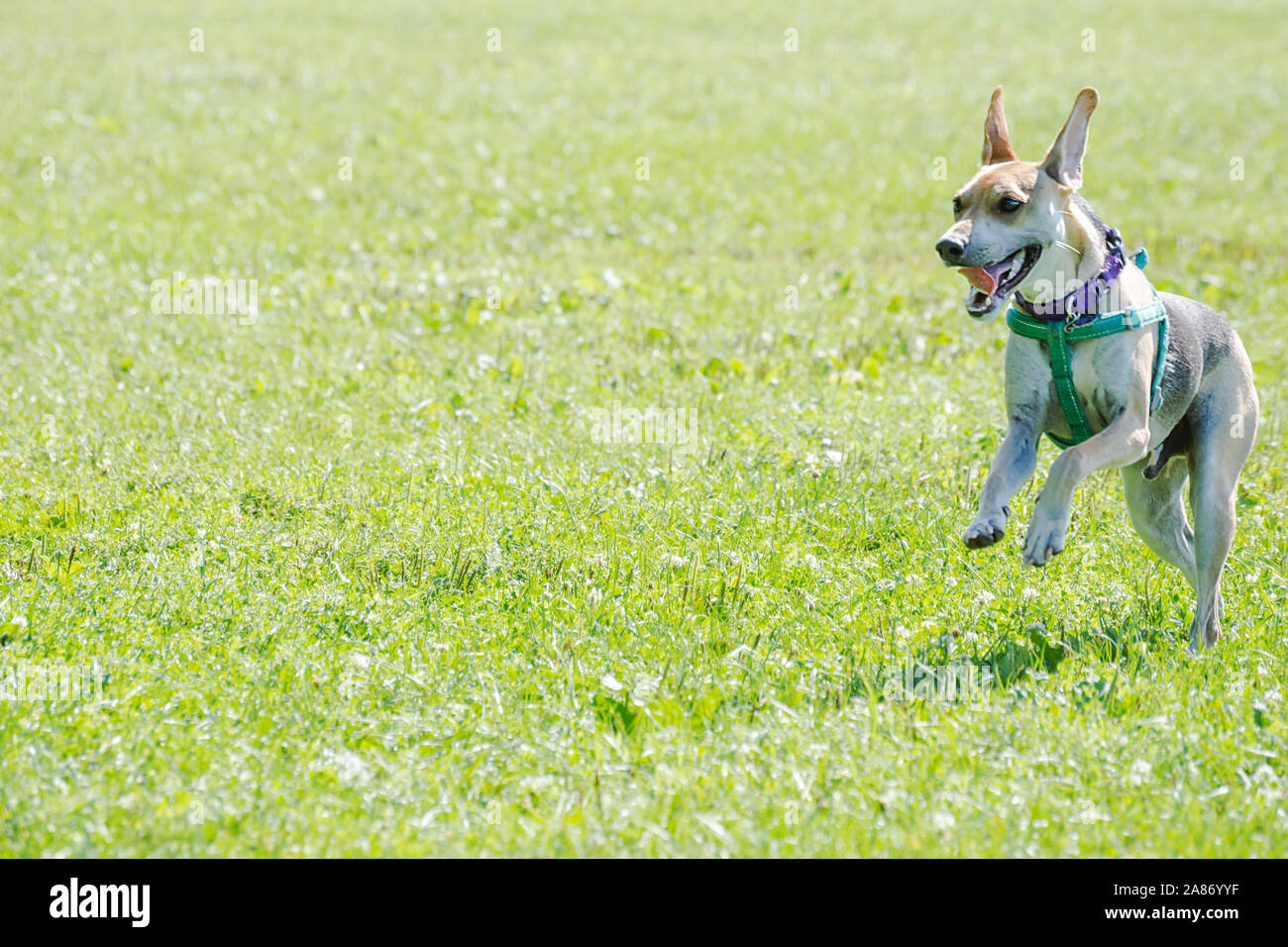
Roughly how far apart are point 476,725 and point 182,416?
4436 mm

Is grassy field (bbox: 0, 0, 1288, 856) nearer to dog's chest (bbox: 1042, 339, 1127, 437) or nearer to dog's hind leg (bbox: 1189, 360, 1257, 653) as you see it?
dog's hind leg (bbox: 1189, 360, 1257, 653)

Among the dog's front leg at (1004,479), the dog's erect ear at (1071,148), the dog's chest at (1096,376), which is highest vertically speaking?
the dog's erect ear at (1071,148)

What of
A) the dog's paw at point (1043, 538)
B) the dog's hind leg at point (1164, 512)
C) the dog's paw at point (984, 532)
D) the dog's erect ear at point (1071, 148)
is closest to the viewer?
the dog's paw at point (984, 532)

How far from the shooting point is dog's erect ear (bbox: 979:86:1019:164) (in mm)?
5609

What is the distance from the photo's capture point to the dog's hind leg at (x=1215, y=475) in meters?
5.61

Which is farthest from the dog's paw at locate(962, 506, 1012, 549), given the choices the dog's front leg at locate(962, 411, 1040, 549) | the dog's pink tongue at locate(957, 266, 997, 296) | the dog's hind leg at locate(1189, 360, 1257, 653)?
the dog's hind leg at locate(1189, 360, 1257, 653)

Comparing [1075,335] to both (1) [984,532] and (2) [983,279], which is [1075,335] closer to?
(2) [983,279]

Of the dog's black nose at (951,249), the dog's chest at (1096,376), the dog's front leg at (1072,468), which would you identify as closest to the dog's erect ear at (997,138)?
the dog's black nose at (951,249)

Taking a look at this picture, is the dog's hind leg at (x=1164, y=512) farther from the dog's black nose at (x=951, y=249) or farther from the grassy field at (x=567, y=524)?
the dog's black nose at (x=951, y=249)

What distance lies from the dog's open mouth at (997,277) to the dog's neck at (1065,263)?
0.04 meters

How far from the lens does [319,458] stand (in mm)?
7531

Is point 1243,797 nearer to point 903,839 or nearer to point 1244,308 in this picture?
point 903,839

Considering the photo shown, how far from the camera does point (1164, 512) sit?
19.5 ft

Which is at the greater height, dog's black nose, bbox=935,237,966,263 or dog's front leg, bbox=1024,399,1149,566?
dog's black nose, bbox=935,237,966,263
